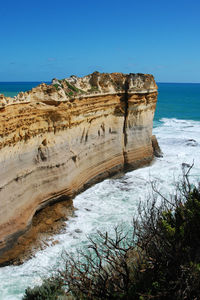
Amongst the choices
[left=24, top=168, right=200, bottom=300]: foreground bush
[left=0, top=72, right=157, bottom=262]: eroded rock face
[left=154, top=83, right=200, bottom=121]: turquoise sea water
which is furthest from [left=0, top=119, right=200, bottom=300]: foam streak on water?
[left=154, top=83, right=200, bottom=121]: turquoise sea water

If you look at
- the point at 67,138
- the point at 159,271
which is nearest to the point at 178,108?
the point at 67,138

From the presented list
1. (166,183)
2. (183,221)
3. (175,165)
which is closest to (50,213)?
(183,221)

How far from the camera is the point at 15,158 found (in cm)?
1062

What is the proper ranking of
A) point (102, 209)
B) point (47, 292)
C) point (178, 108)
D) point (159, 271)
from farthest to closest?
1. point (178, 108)
2. point (102, 209)
3. point (47, 292)
4. point (159, 271)

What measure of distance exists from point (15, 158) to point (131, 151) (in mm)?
9393

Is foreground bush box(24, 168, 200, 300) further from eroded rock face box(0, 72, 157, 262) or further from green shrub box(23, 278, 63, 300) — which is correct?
eroded rock face box(0, 72, 157, 262)

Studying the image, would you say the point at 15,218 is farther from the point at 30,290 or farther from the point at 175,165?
the point at 175,165

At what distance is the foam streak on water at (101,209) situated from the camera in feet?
30.8

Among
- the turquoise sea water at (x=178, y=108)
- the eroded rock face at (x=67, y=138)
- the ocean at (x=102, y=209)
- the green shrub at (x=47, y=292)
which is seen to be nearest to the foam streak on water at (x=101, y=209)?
the ocean at (x=102, y=209)

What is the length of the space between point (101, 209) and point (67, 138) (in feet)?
11.6

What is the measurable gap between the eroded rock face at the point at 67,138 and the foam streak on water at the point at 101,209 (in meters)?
0.74

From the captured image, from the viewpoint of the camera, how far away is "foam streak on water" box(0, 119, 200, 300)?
30.8 ft

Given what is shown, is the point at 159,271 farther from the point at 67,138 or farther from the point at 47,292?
the point at 67,138

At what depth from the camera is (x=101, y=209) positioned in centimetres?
1388
